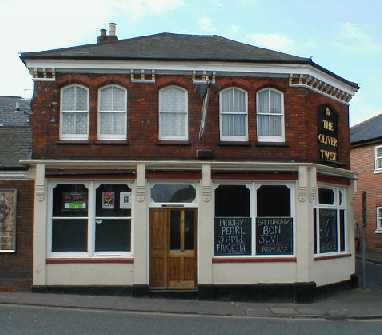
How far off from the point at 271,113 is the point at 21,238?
26.3 ft

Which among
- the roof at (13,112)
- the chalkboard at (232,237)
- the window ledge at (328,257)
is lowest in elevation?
the window ledge at (328,257)

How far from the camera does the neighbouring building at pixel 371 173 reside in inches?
1191

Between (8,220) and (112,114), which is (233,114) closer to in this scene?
(112,114)

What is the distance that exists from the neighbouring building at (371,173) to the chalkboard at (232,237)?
1570 centimetres

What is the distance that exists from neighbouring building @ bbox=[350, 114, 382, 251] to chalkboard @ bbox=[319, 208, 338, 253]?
12696 mm

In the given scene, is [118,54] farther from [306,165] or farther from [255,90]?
[306,165]

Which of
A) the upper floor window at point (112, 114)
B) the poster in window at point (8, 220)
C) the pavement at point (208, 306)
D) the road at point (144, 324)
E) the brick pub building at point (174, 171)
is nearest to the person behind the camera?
the road at point (144, 324)

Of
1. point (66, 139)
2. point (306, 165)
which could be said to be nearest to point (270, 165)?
point (306, 165)

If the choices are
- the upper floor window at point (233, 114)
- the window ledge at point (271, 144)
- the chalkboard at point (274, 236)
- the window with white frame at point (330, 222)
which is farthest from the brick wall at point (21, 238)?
the window with white frame at point (330, 222)

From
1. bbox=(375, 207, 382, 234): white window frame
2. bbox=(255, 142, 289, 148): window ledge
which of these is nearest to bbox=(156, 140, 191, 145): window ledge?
bbox=(255, 142, 289, 148): window ledge

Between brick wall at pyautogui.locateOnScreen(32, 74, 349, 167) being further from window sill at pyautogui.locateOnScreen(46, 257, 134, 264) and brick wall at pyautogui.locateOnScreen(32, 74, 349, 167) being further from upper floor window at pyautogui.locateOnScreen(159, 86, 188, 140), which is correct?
window sill at pyautogui.locateOnScreen(46, 257, 134, 264)

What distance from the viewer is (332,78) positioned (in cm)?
1805

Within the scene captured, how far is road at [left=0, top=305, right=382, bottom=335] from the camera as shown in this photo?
1121cm

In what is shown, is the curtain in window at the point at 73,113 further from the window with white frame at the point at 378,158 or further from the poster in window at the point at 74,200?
the window with white frame at the point at 378,158
